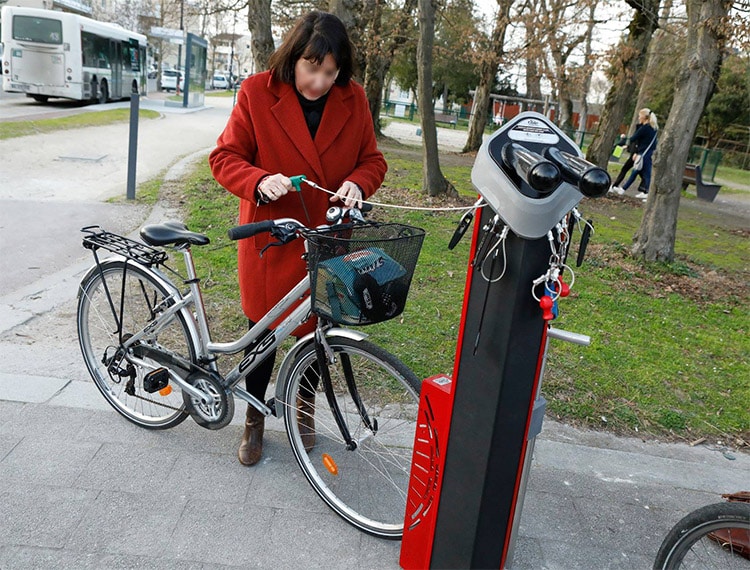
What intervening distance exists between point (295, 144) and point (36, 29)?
70.9 feet

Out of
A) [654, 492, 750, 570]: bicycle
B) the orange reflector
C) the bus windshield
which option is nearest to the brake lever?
the orange reflector

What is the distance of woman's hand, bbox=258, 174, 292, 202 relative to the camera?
2.46m

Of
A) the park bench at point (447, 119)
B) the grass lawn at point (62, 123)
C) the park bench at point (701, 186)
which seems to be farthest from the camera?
the park bench at point (447, 119)

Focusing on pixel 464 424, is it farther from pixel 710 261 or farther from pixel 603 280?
pixel 710 261

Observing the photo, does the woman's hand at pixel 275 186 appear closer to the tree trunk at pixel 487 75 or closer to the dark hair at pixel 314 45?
the dark hair at pixel 314 45

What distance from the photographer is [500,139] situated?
1.79 meters

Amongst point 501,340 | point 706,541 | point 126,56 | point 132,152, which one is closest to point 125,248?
point 501,340

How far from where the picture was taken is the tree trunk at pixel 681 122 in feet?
21.6

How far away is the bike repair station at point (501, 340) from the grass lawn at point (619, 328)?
73.0 inches

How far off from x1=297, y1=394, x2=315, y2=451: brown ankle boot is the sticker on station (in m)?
1.60

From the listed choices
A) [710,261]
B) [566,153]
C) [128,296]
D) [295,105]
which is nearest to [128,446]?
[128,296]

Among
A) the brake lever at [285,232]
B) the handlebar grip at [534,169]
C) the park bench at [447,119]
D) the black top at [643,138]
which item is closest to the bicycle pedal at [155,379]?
the brake lever at [285,232]

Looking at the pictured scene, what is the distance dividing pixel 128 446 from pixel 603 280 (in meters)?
4.98

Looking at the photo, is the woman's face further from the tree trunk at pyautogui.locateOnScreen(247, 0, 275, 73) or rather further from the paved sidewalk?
the tree trunk at pyautogui.locateOnScreen(247, 0, 275, 73)
